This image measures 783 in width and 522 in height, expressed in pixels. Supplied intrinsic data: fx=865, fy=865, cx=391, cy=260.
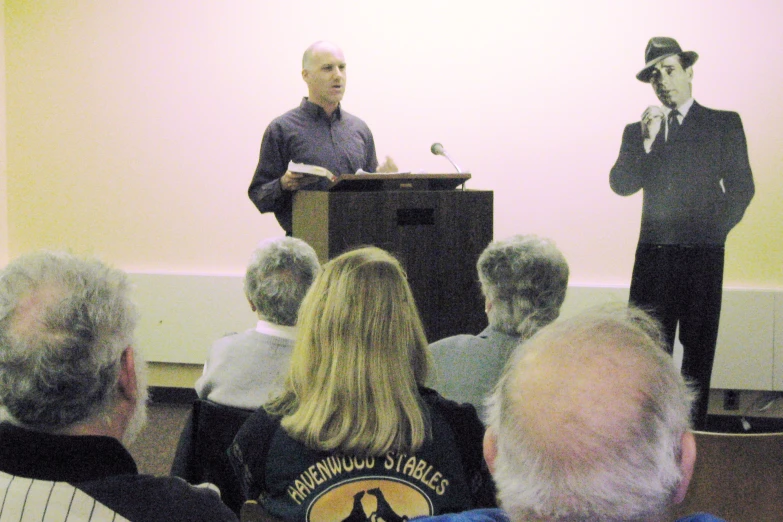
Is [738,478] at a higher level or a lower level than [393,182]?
lower

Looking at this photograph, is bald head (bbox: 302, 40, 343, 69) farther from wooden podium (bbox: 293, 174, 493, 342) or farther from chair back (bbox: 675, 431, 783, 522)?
chair back (bbox: 675, 431, 783, 522)

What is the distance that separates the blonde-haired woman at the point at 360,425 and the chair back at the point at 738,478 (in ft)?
1.57

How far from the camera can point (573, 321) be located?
995 millimetres

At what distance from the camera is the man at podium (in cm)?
362

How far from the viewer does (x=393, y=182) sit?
2.86 metres

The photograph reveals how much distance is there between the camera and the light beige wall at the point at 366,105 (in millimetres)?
4508

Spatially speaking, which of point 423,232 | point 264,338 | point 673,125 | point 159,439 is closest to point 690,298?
point 673,125

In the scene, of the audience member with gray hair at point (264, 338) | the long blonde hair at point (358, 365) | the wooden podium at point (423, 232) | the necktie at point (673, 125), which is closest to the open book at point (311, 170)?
the wooden podium at point (423, 232)

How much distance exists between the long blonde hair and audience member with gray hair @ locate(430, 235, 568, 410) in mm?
435

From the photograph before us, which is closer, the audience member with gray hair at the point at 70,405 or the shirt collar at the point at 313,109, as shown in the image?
the audience member with gray hair at the point at 70,405

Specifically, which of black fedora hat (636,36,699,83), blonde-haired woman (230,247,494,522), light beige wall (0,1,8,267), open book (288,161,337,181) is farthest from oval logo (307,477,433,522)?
light beige wall (0,1,8,267)

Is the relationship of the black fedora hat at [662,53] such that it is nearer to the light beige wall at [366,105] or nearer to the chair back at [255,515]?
the light beige wall at [366,105]

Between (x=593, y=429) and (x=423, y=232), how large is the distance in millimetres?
1968

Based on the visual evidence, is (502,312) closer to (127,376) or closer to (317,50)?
(127,376)
